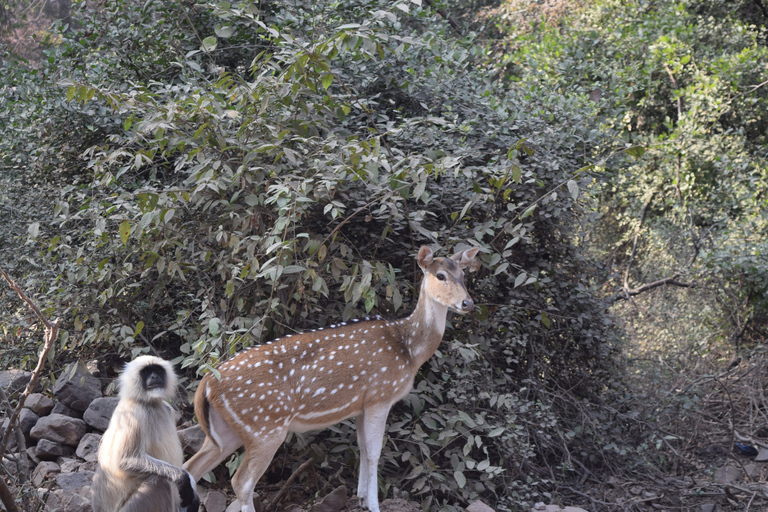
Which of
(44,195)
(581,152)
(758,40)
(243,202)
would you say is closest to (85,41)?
(44,195)

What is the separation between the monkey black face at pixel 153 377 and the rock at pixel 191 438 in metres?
1.47

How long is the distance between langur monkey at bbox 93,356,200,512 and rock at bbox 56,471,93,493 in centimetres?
123

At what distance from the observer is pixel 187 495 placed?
400 centimetres

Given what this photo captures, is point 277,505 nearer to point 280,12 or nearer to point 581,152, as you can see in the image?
point 581,152

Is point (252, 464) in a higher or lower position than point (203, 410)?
lower

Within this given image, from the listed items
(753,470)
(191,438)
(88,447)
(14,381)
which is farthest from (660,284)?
(14,381)

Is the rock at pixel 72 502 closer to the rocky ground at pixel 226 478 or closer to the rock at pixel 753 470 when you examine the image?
the rocky ground at pixel 226 478

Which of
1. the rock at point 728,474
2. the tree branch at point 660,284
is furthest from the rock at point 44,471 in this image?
the tree branch at point 660,284

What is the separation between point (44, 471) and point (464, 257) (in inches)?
151

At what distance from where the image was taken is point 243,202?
5.77 m

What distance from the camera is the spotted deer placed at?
4.59 meters

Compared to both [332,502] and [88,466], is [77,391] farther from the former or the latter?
[332,502]

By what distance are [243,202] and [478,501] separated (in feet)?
10.2

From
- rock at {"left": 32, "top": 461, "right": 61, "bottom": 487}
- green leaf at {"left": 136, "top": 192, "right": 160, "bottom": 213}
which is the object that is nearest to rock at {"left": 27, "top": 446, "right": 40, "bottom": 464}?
rock at {"left": 32, "top": 461, "right": 61, "bottom": 487}
